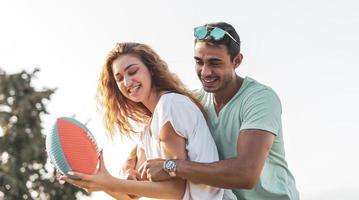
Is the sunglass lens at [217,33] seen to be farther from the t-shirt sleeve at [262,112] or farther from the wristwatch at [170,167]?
the wristwatch at [170,167]

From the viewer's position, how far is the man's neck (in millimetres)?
6059

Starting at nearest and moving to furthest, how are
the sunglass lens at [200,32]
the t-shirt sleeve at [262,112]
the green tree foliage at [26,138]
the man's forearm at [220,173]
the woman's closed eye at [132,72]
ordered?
1. the man's forearm at [220,173]
2. the t-shirt sleeve at [262,112]
3. the woman's closed eye at [132,72]
4. the sunglass lens at [200,32]
5. the green tree foliage at [26,138]

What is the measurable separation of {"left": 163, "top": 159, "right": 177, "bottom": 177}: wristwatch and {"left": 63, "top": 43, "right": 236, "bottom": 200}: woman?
0.09m

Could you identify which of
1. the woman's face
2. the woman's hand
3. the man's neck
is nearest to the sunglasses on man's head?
the man's neck

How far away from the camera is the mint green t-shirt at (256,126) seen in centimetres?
583

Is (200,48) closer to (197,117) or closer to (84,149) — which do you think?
(197,117)

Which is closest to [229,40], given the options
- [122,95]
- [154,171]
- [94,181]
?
[122,95]

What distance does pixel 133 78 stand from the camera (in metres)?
5.86

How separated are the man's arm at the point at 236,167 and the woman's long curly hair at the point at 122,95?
493mm

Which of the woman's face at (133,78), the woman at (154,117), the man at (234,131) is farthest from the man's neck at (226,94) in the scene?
the woman's face at (133,78)

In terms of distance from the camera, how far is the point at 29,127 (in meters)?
26.2

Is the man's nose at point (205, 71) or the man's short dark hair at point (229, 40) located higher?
the man's short dark hair at point (229, 40)

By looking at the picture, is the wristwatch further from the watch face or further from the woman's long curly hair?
the woman's long curly hair

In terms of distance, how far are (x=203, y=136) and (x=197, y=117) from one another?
139mm
